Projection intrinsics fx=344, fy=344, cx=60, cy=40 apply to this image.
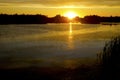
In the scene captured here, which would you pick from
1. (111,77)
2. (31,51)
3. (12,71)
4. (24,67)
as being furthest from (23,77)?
(31,51)

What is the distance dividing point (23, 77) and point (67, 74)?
2556mm

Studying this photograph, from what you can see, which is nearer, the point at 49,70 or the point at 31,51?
the point at 49,70

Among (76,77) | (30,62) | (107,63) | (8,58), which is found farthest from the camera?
(8,58)

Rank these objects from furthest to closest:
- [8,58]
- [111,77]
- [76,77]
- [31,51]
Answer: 1. [31,51]
2. [8,58]
3. [76,77]
4. [111,77]

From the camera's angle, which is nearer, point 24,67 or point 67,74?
point 67,74

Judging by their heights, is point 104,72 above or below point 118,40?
below

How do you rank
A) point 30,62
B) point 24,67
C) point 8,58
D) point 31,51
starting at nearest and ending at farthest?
point 24,67 < point 30,62 < point 8,58 < point 31,51

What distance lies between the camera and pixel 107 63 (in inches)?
667

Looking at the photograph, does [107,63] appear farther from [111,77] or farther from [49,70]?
[49,70]

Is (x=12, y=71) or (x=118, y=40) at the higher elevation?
(x=118, y=40)

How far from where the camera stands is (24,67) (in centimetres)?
2133

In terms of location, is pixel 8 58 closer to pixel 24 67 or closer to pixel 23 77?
pixel 24 67

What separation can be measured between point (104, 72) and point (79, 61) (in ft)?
24.2

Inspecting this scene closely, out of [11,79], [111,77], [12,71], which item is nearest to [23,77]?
[11,79]
